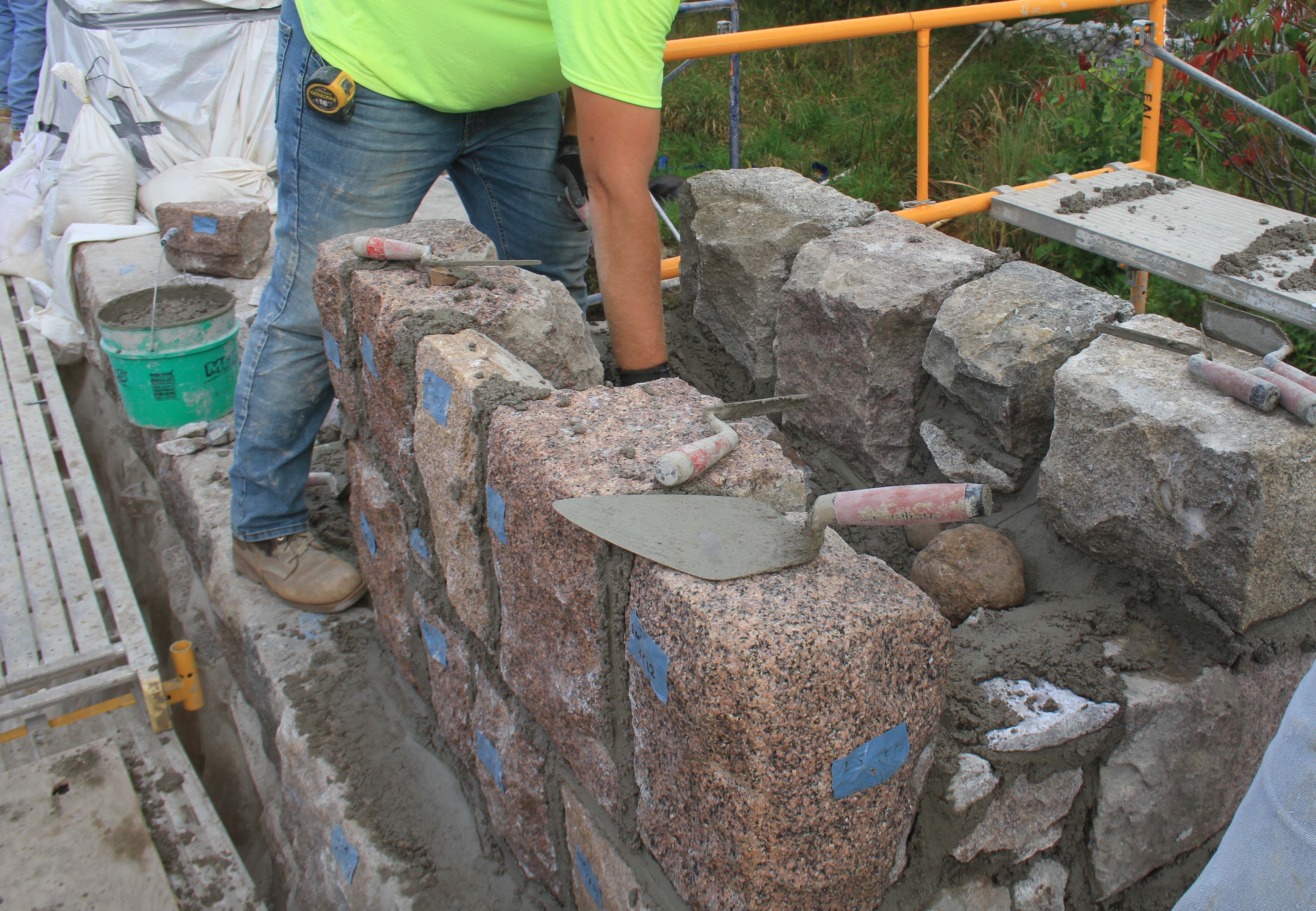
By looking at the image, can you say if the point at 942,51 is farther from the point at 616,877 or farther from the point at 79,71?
the point at 616,877

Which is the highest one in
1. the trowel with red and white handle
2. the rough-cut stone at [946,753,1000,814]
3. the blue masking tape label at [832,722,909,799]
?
the trowel with red and white handle

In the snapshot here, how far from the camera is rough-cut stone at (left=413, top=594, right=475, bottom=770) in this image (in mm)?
1994

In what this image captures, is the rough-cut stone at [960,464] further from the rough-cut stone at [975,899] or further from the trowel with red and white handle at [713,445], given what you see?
the rough-cut stone at [975,899]

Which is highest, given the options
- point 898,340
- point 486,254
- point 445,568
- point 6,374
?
point 486,254

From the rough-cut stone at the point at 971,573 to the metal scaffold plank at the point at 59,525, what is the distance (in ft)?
7.68

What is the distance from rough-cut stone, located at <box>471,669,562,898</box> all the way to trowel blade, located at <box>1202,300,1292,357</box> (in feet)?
4.54

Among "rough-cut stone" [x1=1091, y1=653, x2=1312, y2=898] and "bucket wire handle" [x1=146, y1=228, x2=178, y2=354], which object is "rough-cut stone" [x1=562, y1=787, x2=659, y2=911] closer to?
"rough-cut stone" [x1=1091, y1=653, x2=1312, y2=898]

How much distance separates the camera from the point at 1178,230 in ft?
8.98

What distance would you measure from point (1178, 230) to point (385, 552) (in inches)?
89.0

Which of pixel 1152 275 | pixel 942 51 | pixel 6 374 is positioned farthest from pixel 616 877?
pixel 942 51

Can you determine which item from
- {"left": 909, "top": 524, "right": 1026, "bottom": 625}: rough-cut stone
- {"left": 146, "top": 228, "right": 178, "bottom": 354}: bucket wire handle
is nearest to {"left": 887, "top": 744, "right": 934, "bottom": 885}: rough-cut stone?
{"left": 909, "top": 524, "right": 1026, "bottom": 625}: rough-cut stone

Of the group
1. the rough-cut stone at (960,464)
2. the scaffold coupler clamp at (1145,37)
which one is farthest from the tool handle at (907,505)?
the scaffold coupler clamp at (1145,37)

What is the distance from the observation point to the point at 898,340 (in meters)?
2.02

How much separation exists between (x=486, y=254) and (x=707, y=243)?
0.60m
